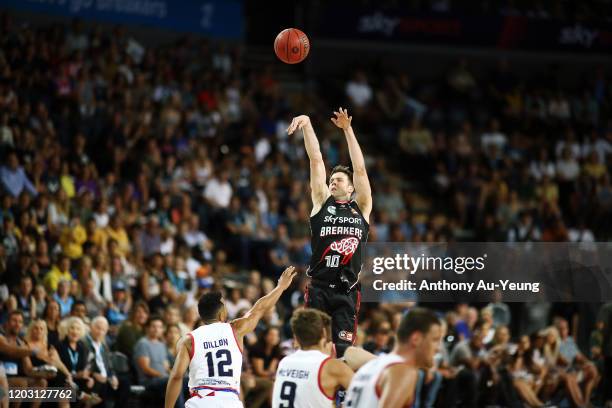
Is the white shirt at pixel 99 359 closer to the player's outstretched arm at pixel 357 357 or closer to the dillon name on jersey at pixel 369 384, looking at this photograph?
the player's outstretched arm at pixel 357 357

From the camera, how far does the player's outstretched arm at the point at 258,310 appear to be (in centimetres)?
984

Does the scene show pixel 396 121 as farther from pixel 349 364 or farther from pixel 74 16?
pixel 349 364

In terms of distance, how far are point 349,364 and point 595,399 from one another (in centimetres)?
861

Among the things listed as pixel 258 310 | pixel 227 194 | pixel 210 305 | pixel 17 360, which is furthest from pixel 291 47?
pixel 227 194

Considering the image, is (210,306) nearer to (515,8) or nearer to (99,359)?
(99,359)

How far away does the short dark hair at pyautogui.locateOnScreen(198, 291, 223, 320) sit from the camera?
963 cm

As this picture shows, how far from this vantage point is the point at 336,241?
10.5 m

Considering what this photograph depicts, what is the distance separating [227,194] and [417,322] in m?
13.1

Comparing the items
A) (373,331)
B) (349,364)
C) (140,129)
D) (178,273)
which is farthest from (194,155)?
(349,364)

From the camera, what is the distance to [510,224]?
21.5m

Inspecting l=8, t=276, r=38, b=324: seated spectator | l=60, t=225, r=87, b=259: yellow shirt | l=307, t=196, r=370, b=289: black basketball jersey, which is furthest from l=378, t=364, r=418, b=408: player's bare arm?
l=60, t=225, r=87, b=259: yellow shirt

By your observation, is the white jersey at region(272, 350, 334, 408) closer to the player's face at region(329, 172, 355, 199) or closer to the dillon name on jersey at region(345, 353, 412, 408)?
the dillon name on jersey at region(345, 353, 412, 408)

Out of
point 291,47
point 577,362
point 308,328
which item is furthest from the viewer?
point 577,362

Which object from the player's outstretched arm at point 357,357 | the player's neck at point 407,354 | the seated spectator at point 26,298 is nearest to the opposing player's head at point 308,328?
the player's outstretched arm at point 357,357
